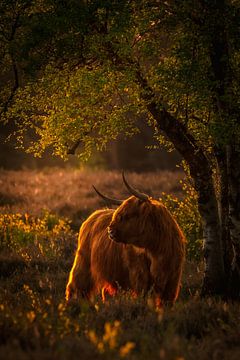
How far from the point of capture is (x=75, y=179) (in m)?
30.4

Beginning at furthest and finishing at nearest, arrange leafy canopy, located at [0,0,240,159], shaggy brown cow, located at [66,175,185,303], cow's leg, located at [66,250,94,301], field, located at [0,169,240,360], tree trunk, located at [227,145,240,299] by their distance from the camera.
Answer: cow's leg, located at [66,250,94,301] → tree trunk, located at [227,145,240,299] → shaggy brown cow, located at [66,175,185,303] → leafy canopy, located at [0,0,240,159] → field, located at [0,169,240,360]

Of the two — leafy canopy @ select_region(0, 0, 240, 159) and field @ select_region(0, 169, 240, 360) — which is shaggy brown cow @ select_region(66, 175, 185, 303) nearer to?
field @ select_region(0, 169, 240, 360)

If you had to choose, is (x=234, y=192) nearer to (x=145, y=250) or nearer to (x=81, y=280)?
(x=145, y=250)

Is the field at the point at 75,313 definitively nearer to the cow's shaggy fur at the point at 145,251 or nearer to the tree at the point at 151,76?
the cow's shaggy fur at the point at 145,251

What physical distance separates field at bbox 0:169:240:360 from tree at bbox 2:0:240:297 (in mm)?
1636

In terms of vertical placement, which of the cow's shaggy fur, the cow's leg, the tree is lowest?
the cow's leg

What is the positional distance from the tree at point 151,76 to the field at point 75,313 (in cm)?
164

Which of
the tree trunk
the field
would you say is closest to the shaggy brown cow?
the field

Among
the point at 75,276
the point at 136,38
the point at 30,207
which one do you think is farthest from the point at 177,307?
the point at 30,207

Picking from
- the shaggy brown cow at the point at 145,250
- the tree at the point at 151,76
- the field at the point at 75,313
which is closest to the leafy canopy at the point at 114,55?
the tree at the point at 151,76

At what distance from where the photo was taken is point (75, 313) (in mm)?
7320

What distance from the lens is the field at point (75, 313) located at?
4742 millimetres

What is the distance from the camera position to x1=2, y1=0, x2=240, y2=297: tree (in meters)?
8.10

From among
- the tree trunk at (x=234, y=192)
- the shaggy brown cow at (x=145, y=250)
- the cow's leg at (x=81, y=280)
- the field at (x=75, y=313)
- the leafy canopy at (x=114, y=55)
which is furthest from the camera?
the cow's leg at (x=81, y=280)
